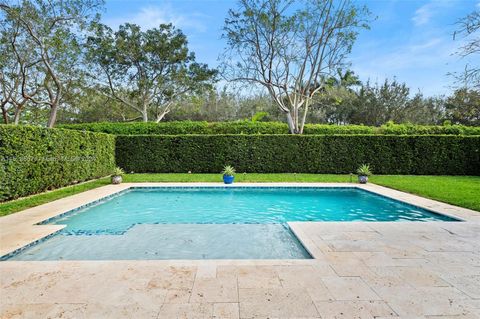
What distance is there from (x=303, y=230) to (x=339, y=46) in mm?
15482

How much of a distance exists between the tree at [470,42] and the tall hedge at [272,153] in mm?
7072

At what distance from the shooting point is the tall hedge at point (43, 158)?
7.62m

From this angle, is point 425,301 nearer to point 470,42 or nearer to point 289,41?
point 470,42

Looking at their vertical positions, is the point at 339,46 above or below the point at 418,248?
above

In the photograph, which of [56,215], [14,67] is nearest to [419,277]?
[56,215]

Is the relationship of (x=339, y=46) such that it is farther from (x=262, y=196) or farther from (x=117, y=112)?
(x=117, y=112)

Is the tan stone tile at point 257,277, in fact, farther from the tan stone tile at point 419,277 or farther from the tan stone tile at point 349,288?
the tan stone tile at point 419,277

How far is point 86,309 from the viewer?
253 centimetres

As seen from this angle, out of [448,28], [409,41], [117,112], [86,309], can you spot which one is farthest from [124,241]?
[117,112]

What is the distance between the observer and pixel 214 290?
2.87m

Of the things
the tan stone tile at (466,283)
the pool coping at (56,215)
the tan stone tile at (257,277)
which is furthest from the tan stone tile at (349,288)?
the tan stone tile at (466,283)

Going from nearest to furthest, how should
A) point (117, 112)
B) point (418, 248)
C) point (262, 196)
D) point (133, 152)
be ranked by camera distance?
point (418, 248) < point (262, 196) < point (133, 152) < point (117, 112)

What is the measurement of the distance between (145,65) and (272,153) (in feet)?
47.7

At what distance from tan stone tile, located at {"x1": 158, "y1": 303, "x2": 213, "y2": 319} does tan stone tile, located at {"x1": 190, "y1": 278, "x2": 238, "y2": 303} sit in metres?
0.10
